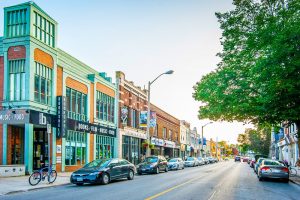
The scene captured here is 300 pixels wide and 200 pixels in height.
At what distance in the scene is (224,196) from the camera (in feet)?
44.2

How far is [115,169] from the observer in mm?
20172

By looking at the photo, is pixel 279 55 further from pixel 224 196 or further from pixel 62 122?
pixel 62 122

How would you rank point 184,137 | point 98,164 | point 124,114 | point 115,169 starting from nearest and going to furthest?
1. point 98,164
2. point 115,169
3. point 124,114
4. point 184,137

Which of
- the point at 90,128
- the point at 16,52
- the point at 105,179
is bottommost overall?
the point at 105,179

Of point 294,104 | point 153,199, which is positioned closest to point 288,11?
point 294,104

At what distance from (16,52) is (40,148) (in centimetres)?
754

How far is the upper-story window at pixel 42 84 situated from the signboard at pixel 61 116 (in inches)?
34.1

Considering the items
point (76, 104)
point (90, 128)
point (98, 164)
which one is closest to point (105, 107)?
point (90, 128)

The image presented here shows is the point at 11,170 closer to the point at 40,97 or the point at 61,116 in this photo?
the point at 40,97

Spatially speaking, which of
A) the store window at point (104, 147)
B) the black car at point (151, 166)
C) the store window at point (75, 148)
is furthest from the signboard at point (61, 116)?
the store window at point (104, 147)

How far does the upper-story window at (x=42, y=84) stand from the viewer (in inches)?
977

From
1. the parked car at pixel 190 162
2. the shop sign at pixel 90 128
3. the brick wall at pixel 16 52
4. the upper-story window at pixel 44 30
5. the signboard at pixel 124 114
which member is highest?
the upper-story window at pixel 44 30

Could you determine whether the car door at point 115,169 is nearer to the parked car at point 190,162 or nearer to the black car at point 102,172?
the black car at point 102,172

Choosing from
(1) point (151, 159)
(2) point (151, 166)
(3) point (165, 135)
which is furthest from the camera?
(3) point (165, 135)
